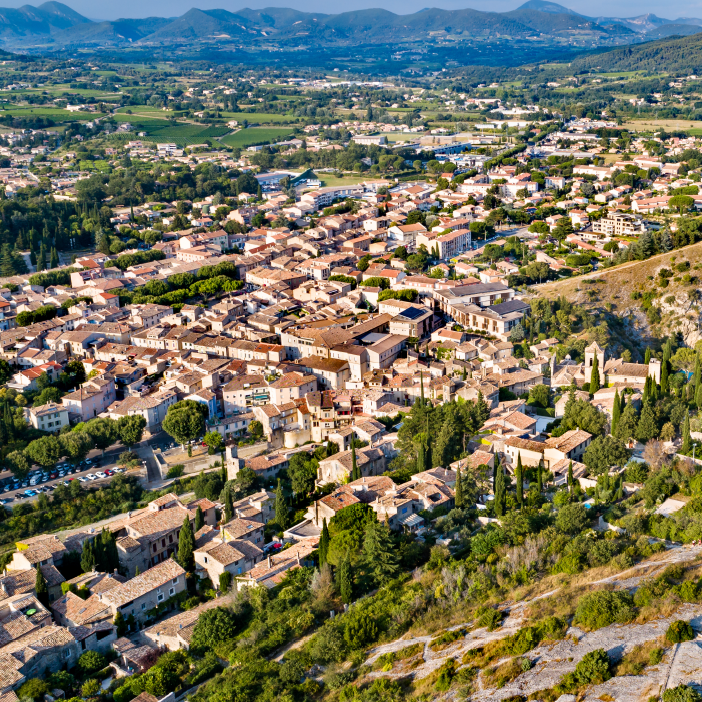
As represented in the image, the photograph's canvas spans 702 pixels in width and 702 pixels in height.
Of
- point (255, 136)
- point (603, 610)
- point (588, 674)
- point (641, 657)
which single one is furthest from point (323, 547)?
point (255, 136)

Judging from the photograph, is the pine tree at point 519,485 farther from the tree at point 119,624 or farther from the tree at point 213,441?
the tree at point 213,441

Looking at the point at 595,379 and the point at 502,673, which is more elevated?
the point at 595,379

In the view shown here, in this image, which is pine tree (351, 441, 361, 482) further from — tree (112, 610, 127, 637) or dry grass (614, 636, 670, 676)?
dry grass (614, 636, 670, 676)

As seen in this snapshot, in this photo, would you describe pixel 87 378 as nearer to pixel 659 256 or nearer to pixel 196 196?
pixel 659 256

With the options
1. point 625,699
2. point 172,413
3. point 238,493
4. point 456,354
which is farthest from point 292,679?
point 456,354

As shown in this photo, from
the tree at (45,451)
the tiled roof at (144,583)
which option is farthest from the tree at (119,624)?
the tree at (45,451)

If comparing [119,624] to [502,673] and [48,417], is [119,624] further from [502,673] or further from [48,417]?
[48,417]
